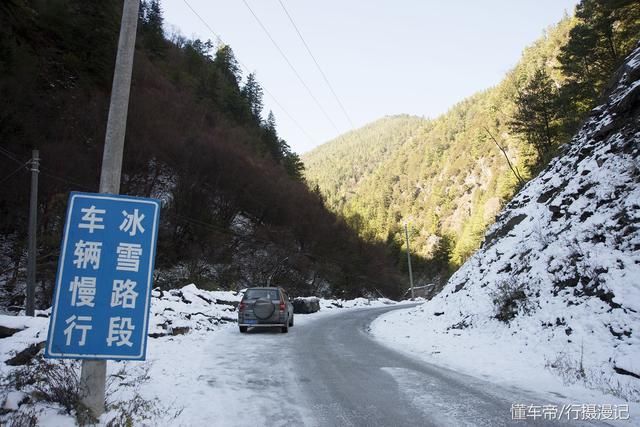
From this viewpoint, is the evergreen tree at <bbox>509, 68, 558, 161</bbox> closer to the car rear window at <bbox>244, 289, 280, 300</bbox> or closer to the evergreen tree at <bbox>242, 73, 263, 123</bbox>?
the car rear window at <bbox>244, 289, 280, 300</bbox>

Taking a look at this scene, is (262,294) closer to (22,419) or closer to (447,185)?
(22,419)

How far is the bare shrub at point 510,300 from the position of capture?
38.6 feet

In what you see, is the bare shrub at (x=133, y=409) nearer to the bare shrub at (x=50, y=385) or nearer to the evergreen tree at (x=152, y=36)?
the bare shrub at (x=50, y=385)

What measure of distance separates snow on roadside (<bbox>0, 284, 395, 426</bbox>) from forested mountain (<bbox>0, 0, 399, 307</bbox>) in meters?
6.63

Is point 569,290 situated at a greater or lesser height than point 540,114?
lesser

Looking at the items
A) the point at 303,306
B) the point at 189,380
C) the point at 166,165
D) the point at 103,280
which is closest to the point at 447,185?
the point at 166,165

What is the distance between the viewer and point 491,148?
119438mm

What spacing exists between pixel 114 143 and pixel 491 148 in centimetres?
12927

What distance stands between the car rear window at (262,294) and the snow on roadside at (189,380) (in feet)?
9.57

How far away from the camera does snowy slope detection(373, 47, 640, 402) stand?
7602mm

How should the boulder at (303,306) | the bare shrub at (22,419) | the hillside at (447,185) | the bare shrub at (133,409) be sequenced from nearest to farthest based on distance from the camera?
the bare shrub at (22,419) < the bare shrub at (133,409) < the boulder at (303,306) < the hillside at (447,185)

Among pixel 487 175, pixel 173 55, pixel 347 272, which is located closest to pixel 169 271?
pixel 347 272

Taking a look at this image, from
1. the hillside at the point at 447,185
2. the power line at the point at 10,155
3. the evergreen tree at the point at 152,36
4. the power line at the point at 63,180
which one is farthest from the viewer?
the hillside at the point at 447,185

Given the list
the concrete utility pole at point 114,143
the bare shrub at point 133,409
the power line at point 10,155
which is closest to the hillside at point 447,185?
the power line at point 10,155
